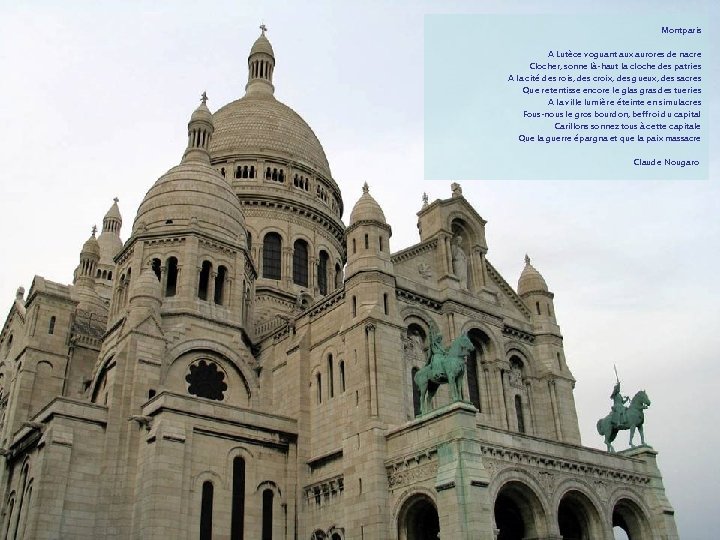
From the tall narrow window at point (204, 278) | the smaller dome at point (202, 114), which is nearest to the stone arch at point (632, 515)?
the tall narrow window at point (204, 278)

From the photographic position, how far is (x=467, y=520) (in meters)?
26.1

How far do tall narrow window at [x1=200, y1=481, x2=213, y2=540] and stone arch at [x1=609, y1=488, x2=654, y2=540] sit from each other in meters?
17.8

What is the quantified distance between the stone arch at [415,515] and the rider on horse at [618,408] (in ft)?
35.1

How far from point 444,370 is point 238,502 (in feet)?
36.7

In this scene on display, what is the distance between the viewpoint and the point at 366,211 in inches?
1473

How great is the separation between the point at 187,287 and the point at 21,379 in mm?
9792

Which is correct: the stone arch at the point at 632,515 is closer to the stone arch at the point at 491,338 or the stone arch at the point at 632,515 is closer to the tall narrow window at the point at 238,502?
the stone arch at the point at 491,338

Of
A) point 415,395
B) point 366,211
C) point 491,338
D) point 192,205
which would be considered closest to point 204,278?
point 192,205

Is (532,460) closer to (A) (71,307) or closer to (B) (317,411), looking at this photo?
(B) (317,411)

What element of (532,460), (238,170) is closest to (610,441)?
(532,460)

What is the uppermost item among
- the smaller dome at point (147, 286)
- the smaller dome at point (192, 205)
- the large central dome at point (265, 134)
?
the large central dome at point (265, 134)

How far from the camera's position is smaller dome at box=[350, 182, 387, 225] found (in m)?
37.2

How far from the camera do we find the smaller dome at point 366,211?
37.2 m

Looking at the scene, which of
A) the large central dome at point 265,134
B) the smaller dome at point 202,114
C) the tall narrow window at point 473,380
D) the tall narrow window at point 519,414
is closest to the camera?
the tall narrow window at point 473,380
